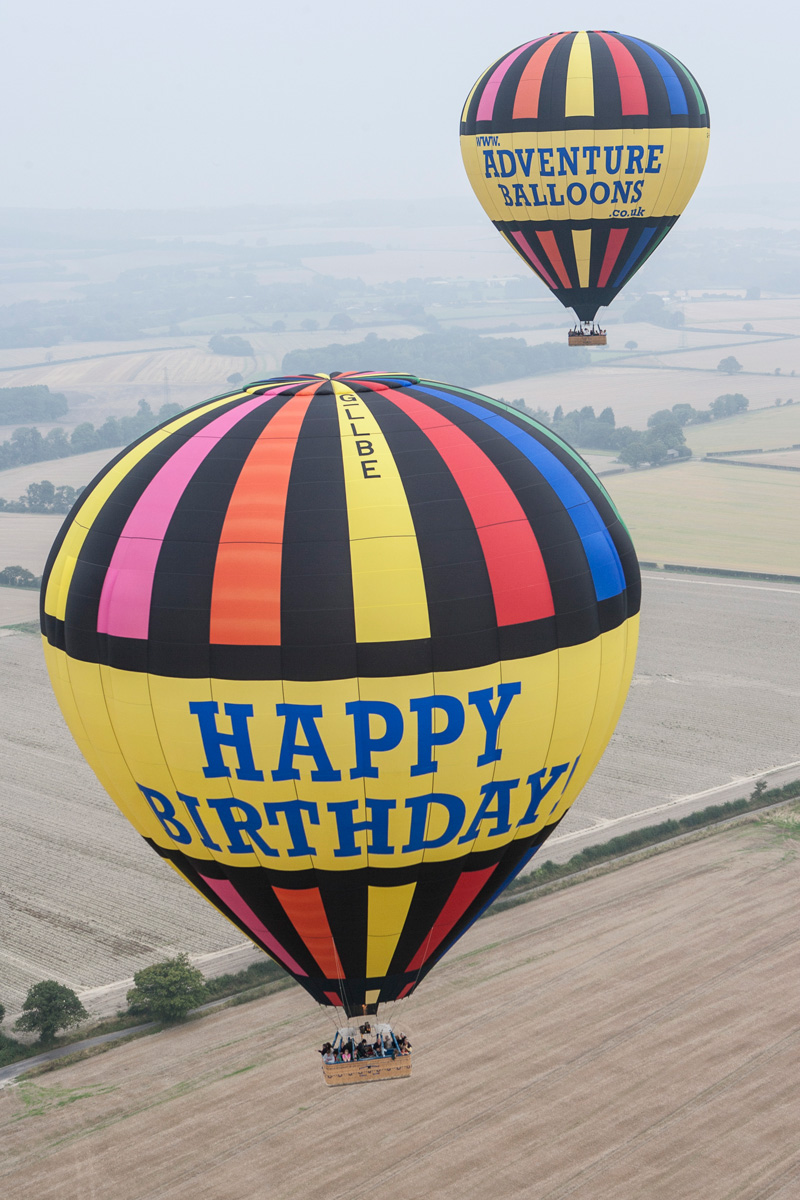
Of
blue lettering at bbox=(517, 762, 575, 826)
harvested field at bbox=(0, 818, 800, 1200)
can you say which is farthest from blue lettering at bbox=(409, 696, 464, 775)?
harvested field at bbox=(0, 818, 800, 1200)

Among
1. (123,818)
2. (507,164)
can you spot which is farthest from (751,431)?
(123,818)

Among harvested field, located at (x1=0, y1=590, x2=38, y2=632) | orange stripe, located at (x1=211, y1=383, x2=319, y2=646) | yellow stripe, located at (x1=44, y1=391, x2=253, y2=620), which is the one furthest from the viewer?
harvested field, located at (x1=0, y1=590, x2=38, y2=632)

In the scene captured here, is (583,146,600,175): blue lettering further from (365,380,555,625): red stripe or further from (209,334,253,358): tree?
(209,334,253,358): tree

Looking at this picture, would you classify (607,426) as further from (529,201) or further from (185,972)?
(185,972)

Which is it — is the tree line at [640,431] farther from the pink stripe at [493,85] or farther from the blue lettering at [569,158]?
the blue lettering at [569,158]

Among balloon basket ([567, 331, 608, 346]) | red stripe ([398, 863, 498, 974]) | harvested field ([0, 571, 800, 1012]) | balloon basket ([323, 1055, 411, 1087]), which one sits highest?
balloon basket ([567, 331, 608, 346])

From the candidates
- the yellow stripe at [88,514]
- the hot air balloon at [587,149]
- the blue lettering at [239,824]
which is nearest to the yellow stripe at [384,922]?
the blue lettering at [239,824]

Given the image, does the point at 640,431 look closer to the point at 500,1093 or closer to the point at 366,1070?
the point at 500,1093
